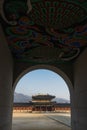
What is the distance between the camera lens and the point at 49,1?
5227 mm

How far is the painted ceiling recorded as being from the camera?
5.39 meters

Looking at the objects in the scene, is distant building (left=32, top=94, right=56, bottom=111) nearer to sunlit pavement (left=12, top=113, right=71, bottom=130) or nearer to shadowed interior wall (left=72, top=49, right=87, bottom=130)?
sunlit pavement (left=12, top=113, right=71, bottom=130)

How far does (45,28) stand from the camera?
6.68 m

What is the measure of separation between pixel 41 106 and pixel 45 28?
44871mm

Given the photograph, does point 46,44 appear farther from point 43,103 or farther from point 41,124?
point 43,103

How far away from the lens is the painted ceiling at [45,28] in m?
5.39

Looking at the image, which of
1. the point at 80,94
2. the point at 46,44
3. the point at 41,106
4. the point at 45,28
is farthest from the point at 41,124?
the point at 41,106

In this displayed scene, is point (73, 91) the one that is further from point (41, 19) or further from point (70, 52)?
point (41, 19)

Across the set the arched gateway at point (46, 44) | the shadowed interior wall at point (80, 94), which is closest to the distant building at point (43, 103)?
the arched gateway at point (46, 44)

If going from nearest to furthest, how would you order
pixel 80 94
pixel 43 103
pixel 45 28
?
pixel 45 28 → pixel 80 94 → pixel 43 103

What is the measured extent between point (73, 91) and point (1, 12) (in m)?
5.63

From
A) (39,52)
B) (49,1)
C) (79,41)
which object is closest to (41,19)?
(49,1)

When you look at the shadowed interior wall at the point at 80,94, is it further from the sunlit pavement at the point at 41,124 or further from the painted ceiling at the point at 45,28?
the sunlit pavement at the point at 41,124

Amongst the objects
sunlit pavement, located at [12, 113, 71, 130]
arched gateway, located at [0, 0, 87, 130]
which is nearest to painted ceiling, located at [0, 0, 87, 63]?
arched gateway, located at [0, 0, 87, 130]
